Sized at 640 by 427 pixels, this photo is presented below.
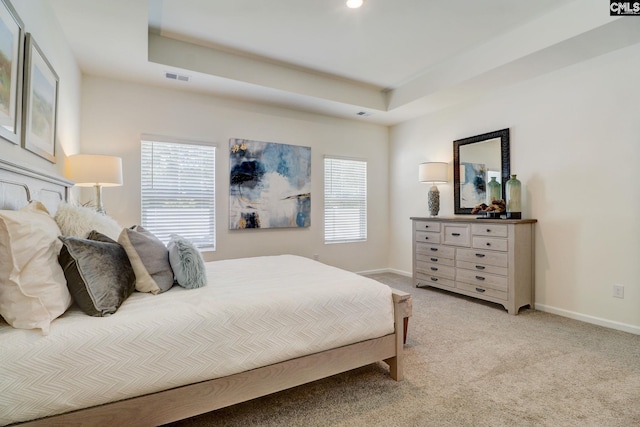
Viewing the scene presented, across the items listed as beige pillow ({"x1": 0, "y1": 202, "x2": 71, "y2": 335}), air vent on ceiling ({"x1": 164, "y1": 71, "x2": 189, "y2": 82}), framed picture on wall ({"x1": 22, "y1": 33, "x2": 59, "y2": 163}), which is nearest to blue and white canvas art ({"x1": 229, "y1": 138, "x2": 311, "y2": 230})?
air vent on ceiling ({"x1": 164, "y1": 71, "x2": 189, "y2": 82})

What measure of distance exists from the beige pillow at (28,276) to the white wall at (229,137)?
2458mm

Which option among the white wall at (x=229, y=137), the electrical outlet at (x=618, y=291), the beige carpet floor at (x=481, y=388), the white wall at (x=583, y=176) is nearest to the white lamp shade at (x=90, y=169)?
the white wall at (x=229, y=137)

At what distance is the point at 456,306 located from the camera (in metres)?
3.49

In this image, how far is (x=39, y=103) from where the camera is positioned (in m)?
2.05

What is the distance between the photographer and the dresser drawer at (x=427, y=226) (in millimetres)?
4082

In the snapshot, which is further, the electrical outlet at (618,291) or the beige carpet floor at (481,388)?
the electrical outlet at (618,291)

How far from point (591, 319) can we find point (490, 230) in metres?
1.22

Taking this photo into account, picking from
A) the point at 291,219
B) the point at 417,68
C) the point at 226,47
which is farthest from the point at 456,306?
the point at 226,47

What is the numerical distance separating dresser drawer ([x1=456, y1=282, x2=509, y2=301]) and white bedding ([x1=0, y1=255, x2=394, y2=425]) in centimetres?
203

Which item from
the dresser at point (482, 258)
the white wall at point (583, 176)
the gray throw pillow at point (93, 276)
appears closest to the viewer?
the gray throw pillow at point (93, 276)

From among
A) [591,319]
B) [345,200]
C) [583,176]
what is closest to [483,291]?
[591,319]

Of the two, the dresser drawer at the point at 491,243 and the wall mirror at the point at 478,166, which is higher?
the wall mirror at the point at 478,166

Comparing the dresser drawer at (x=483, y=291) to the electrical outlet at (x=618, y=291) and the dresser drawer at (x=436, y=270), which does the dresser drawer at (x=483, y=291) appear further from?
the electrical outlet at (x=618, y=291)

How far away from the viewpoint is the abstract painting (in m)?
3.97
